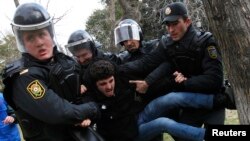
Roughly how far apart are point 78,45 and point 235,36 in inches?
59.1

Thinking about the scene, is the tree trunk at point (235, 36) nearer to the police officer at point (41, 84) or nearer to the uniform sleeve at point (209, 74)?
the uniform sleeve at point (209, 74)

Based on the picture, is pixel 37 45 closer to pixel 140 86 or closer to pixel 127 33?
pixel 140 86

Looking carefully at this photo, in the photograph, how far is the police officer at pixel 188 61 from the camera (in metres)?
3.54

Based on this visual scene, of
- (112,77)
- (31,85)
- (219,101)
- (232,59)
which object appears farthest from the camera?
(219,101)

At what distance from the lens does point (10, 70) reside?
8.64 feet

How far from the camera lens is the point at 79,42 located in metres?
3.89

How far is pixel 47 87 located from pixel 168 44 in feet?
4.65

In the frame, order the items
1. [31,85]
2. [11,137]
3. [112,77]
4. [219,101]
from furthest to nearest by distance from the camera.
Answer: [11,137] → [219,101] → [112,77] → [31,85]

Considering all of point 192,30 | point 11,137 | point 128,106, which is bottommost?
point 11,137

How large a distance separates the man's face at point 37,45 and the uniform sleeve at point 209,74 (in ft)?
4.32

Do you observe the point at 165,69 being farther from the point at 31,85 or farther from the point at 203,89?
the point at 31,85

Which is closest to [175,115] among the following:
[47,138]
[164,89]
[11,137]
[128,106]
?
[164,89]

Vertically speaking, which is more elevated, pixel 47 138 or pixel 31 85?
pixel 31 85

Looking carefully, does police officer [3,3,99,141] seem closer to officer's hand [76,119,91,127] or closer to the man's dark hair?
officer's hand [76,119,91,127]
